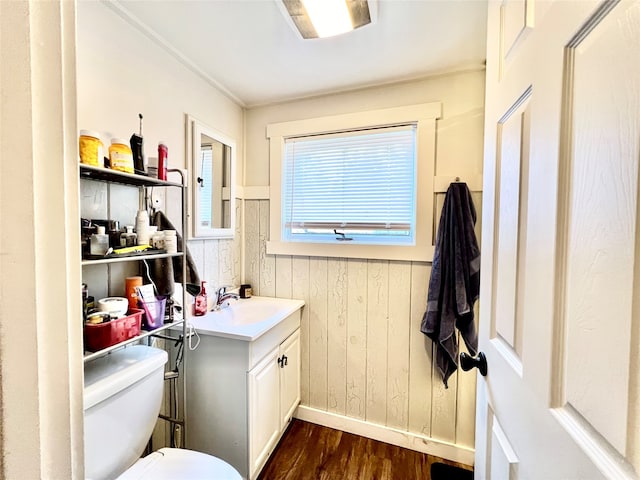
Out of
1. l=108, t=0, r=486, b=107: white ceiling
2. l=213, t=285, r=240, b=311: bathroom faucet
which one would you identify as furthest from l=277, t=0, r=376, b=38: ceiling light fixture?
l=213, t=285, r=240, b=311: bathroom faucet

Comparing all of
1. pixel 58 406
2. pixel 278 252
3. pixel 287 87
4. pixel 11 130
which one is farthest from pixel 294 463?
pixel 287 87

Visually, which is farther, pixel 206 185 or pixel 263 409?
pixel 206 185

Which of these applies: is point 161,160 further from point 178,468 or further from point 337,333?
point 337,333

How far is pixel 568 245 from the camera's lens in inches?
18.0

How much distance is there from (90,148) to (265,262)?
1.27 metres

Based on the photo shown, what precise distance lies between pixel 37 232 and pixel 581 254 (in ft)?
2.42

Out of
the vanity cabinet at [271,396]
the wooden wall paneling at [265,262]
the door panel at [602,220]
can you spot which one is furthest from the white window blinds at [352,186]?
the door panel at [602,220]

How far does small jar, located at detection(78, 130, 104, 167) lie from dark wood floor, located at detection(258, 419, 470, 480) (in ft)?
5.54

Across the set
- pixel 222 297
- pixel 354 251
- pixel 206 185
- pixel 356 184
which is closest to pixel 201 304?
pixel 222 297

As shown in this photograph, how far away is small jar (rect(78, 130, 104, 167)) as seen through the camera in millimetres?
863

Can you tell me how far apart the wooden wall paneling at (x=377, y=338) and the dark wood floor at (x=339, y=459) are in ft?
0.58

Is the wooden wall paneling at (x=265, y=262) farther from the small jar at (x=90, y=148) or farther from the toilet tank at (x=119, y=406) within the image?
the small jar at (x=90, y=148)

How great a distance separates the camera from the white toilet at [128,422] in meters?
0.88

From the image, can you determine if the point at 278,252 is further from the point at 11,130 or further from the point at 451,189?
the point at 11,130
